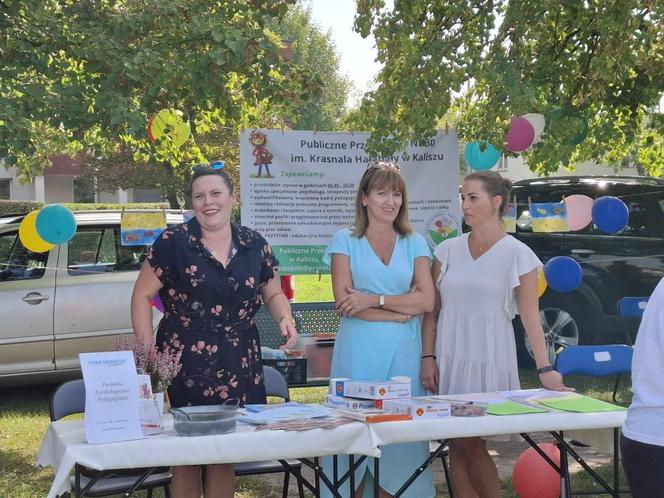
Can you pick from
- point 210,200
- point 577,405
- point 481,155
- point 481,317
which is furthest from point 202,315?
point 481,155

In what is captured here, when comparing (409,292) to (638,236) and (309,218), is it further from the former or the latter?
(638,236)

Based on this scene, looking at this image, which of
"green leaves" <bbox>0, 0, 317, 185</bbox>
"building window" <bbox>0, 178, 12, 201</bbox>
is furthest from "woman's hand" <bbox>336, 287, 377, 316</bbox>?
"building window" <bbox>0, 178, 12, 201</bbox>

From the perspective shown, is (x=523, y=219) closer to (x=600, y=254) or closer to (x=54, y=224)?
(x=600, y=254)

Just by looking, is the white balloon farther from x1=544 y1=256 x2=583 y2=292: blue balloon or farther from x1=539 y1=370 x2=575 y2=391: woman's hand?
x1=539 y1=370 x2=575 y2=391: woman's hand

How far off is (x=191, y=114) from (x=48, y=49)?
110cm

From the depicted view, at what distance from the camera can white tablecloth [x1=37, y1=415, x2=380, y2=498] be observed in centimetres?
280

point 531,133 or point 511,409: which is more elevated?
point 531,133

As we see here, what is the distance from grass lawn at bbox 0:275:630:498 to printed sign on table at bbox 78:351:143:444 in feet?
7.99

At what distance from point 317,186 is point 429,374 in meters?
2.64

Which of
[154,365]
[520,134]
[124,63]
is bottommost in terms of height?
[154,365]

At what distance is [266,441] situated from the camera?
2938 mm

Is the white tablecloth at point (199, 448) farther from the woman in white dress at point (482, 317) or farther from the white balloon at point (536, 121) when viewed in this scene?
the white balloon at point (536, 121)

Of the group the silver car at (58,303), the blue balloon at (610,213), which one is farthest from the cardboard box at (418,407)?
the silver car at (58,303)

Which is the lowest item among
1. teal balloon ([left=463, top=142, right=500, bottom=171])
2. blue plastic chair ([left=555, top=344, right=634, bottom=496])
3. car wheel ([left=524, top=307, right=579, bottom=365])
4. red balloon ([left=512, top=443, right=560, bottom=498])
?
red balloon ([left=512, top=443, right=560, bottom=498])
